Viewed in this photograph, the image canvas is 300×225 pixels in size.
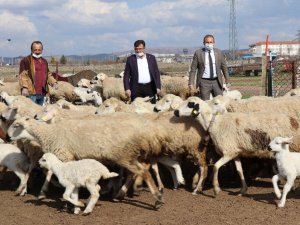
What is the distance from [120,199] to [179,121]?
154 cm

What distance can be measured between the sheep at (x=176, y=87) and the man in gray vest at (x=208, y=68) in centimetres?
711

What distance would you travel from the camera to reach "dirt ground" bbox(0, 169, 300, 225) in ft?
21.3

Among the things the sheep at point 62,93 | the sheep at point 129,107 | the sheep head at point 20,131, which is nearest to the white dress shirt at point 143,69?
the sheep at point 129,107

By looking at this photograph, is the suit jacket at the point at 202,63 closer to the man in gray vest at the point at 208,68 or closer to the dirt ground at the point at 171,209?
the man in gray vest at the point at 208,68

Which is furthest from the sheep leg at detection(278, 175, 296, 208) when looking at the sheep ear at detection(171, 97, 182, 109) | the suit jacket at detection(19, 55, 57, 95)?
the suit jacket at detection(19, 55, 57, 95)

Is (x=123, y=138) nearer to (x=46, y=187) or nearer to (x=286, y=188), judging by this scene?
(x=46, y=187)

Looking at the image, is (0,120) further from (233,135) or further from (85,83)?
(85,83)

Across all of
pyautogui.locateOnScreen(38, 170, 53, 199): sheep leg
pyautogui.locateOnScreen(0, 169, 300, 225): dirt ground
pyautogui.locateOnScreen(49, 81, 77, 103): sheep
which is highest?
pyautogui.locateOnScreen(49, 81, 77, 103): sheep

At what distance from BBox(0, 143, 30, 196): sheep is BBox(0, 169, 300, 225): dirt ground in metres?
0.17

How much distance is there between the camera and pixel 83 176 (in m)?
6.70

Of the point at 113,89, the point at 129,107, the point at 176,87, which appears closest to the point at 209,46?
the point at 129,107

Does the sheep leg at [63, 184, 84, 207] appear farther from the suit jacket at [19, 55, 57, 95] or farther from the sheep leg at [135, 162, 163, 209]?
the suit jacket at [19, 55, 57, 95]

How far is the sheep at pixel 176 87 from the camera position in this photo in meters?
17.6

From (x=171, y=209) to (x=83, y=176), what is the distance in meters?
1.31
